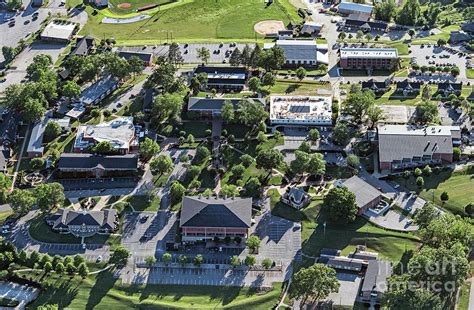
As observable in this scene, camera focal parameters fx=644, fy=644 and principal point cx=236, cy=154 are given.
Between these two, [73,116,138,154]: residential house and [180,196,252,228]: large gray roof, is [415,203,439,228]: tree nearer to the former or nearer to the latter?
[180,196,252,228]: large gray roof

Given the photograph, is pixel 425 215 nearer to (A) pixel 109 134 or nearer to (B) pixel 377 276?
(B) pixel 377 276

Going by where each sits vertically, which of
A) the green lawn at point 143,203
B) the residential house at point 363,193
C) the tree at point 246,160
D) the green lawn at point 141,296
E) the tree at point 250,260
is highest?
the tree at point 246,160

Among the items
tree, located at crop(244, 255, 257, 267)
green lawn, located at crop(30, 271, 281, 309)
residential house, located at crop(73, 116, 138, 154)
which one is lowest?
green lawn, located at crop(30, 271, 281, 309)

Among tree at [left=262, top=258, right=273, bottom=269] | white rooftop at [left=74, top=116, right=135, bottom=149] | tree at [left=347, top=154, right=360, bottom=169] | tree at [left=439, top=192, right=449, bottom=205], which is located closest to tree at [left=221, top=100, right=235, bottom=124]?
white rooftop at [left=74, top=116, right=135, bottom=149]

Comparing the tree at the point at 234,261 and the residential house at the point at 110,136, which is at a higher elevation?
the residential house at the point at 110,136

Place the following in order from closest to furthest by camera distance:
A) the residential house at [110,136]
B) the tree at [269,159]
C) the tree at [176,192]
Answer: the tree at [176,192] → the tree at [269,159] → the residential house at [110,136]

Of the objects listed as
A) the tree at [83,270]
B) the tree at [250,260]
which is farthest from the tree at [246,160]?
the tree at [83,270]

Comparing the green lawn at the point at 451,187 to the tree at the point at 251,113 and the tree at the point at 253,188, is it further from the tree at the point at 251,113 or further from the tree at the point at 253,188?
the tree at the point at 251,113
